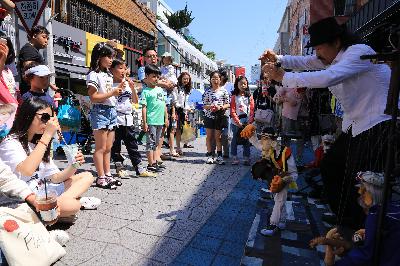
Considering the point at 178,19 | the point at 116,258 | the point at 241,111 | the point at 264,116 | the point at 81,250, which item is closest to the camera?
the point at 116,258

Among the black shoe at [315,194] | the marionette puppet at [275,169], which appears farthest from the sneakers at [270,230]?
the black shoe at [315,194]

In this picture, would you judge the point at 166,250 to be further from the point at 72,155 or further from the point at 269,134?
the point at 269,134

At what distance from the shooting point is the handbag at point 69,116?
19.6 ft

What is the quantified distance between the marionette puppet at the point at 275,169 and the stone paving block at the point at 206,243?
16.8 inches

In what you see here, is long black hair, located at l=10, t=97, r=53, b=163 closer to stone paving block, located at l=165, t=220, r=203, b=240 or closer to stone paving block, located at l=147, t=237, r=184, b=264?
stone paving block, located at l=147, t=237, r=184, b=264

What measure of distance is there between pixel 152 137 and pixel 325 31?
142 inches

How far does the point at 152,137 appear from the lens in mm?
5590

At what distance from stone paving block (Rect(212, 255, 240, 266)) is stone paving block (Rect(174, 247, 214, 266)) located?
1.8 inches

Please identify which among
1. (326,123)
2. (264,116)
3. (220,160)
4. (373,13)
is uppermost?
(373,13)

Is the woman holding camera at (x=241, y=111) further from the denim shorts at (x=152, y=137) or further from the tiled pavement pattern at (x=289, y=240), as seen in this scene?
the tiled pavement pattern at (x=289, y=240)

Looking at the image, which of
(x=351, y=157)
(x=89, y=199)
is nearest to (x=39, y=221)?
(x=89, y=199)

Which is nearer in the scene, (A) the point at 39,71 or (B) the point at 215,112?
(A) the point at 39,71

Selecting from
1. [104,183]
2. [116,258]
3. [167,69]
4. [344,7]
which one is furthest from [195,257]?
[344,7]

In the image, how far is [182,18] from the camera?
38.2 meters
